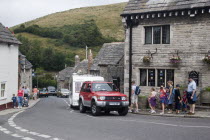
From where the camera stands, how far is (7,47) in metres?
29.0

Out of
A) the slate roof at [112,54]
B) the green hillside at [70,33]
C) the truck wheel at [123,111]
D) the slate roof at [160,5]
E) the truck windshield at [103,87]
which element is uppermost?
the green hillside at [70,33]

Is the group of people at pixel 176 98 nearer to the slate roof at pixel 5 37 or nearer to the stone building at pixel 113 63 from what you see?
the stone building at pixel 113 63

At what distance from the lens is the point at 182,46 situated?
22.5 meters

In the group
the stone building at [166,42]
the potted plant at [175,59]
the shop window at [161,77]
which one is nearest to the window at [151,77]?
the stone building at [166,42]

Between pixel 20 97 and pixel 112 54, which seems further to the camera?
pixel 112 54

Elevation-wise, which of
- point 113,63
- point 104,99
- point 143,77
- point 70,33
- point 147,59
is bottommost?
point 104,99

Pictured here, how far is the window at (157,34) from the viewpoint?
76.4ft

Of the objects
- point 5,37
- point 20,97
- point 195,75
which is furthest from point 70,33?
point 195,75

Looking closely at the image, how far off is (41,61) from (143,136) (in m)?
95.3

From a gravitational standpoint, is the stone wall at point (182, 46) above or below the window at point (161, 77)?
above

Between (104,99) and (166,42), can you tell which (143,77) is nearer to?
(166,42)

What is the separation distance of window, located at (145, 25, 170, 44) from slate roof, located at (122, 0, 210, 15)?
1283mm

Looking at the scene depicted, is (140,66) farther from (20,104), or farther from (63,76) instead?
(63,76)

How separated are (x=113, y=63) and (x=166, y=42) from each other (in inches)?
500
